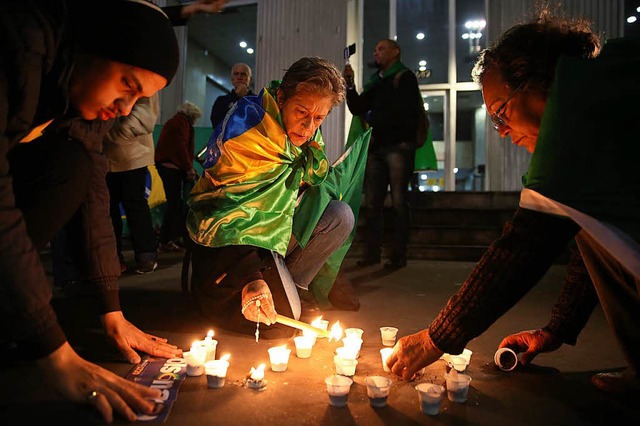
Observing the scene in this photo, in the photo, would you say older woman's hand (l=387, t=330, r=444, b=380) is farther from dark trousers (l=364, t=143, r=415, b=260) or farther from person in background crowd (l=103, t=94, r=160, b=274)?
dark trousers (l=364, t=143, r=415, b=260)

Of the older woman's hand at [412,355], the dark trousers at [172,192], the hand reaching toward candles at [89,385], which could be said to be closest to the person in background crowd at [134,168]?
the dark trousers at [172,192]

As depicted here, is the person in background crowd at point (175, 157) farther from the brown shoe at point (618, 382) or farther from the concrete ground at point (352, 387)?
the brown shoe at point (618, 382)

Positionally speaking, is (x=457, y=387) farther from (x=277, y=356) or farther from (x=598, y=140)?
(x=598, y=140)

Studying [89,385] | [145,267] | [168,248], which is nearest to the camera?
[89,385]

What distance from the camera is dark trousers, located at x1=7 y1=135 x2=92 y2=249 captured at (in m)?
1.73

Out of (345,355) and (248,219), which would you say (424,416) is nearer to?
(345,355)

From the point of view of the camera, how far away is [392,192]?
4.89 metres

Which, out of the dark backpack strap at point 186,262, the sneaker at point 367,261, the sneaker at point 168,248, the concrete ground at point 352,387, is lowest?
the concrete ground at point 352,387

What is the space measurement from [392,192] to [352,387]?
332 centimetres

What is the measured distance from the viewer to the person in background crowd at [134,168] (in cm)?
377

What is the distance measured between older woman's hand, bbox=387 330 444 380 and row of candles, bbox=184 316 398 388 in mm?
135

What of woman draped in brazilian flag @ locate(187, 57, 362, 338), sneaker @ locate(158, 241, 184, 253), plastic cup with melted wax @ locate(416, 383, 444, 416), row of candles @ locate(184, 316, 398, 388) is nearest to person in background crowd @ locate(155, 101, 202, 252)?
sneaker @ locate(158, 241, 184, 253)

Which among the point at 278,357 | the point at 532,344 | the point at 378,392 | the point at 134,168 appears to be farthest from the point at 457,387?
the point at 134,168

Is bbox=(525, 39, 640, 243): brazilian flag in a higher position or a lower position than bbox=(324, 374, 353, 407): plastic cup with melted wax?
higher
